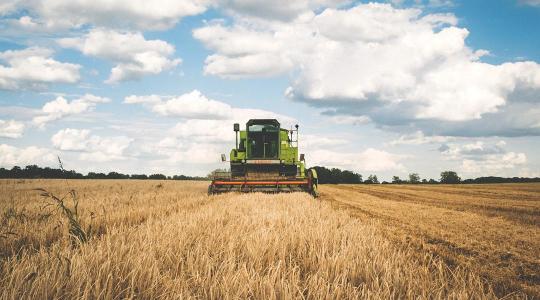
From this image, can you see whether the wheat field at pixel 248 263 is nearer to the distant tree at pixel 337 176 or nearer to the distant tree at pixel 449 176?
the distant tree at pixel 337 176

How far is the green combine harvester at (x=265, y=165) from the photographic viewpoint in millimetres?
15945

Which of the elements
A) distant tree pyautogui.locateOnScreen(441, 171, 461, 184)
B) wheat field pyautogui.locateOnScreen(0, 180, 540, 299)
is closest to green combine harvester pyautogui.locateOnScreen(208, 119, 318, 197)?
wheat field pyautogui.locateOnScreen(0, 180, 540, 299)

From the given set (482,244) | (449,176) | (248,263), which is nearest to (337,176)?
(449,176)

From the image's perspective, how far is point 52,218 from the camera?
6.02m

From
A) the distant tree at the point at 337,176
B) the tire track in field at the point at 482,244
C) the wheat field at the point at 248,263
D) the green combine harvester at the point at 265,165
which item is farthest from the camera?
the distant tree at the point at 337,176

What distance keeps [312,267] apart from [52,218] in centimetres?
474

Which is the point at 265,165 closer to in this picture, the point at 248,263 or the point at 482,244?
the point at 482,244

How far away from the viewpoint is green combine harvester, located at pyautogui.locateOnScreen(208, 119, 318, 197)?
52.3 ft

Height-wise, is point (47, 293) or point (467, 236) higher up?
point (47, 293)

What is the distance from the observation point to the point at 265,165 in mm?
17875

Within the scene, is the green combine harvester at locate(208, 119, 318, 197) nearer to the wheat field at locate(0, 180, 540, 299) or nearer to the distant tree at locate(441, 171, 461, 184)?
the wheat field at locate(0, 180, 540, 299)

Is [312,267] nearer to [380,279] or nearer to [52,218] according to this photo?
[380,279]

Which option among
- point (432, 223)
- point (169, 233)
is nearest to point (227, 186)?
point (432, 223)

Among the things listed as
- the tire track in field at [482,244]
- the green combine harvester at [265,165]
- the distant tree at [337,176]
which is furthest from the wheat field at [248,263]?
the distant tree at [337,176]
